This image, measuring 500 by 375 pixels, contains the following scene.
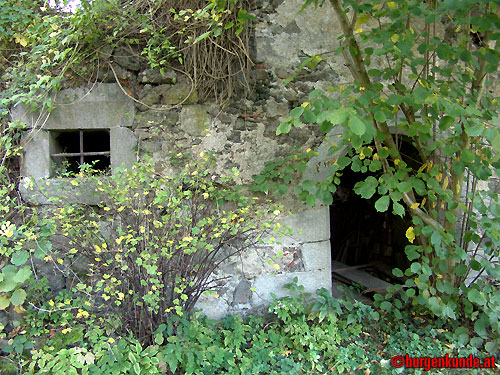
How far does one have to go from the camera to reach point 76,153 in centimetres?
306

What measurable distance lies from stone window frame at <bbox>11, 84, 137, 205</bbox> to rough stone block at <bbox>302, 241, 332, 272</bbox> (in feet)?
5.71

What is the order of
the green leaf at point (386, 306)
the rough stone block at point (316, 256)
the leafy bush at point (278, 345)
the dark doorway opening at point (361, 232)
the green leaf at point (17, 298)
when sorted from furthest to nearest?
the dark doorway opening at point (361, 232) → the rough stone block at point (316, 256) → the green leaf at point (386, 306) → the leafy bush at point (278, 345) → the green leaf at point (17, 298)

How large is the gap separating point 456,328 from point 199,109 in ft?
9.52

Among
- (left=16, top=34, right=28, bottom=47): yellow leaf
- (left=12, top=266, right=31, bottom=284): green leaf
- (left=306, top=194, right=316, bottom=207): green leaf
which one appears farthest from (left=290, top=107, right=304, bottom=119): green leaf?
(left=16, top=34, right=28, bottom=47): yellow leaf

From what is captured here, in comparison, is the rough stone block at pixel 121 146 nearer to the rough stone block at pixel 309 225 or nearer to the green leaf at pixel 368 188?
the rough stone block at pixel 309 225

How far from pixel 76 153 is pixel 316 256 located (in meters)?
2.33

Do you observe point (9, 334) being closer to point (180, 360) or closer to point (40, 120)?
point (180, 360)

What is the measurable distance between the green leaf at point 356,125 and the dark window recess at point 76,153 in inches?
80.6

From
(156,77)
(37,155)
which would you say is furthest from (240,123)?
(37,155)

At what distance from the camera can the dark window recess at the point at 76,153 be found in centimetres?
306

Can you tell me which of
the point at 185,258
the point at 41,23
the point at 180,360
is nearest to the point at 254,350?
the point at 180,360

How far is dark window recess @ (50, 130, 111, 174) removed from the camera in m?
3.06

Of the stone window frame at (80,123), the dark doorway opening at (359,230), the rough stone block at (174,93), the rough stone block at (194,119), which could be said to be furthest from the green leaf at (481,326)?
the stone window frame at (80,123)

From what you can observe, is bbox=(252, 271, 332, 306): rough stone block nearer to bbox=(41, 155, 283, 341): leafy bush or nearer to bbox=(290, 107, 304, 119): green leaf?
bbox=(41, 155, 283, 341): leafy bush
